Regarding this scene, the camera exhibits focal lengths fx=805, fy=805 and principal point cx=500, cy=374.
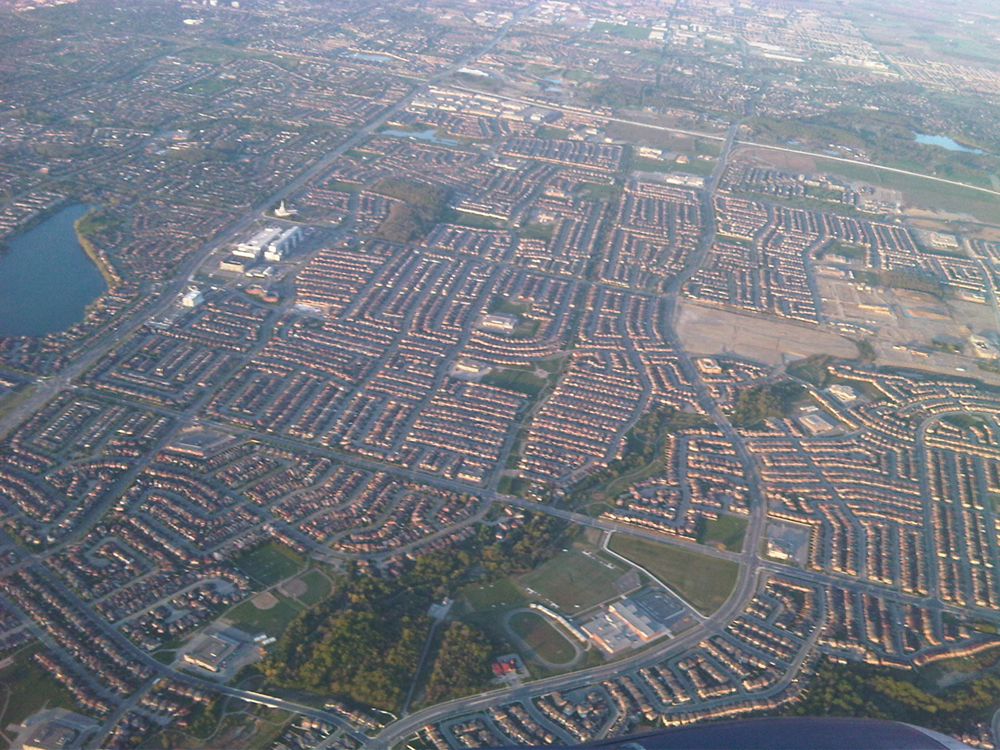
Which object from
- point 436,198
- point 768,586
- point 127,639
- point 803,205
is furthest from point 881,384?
point 127,639

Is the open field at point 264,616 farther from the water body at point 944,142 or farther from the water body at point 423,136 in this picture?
the water body at point 944,142

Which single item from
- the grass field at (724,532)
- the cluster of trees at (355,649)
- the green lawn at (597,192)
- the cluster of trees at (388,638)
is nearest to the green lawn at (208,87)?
the green lawn at (597,192)

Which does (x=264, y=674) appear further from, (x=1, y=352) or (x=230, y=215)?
(x=230, y=215)

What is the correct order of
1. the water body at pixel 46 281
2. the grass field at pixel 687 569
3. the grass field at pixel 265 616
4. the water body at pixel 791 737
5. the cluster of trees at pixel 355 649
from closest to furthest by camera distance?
the water body at pixel 791 737 < the cluster of trees at pixel 355 649 < the grass field at pixel 265 616 < the grass field at pixel 687 569 < the water body at pixel 46 281

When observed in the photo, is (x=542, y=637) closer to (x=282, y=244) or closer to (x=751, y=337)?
(x=751, y=337)

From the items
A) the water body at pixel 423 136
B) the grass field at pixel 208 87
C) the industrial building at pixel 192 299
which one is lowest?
the grass field at pixel 208 87

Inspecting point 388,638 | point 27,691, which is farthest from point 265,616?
point 27,691
